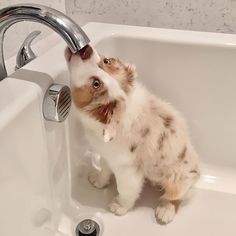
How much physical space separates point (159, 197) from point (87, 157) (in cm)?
30

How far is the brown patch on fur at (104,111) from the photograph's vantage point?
0.95 m

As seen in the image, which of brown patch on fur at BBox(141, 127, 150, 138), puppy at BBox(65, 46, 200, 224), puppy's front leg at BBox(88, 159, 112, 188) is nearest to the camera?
puppy at BBox(65, 46, 200, 224)

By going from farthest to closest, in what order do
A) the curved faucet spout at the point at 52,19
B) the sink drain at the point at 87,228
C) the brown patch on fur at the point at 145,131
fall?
the sink drain at the point at 87,228, the brown patch on fur at the point at 145,131, the curved faucet spout at the point at 52,19

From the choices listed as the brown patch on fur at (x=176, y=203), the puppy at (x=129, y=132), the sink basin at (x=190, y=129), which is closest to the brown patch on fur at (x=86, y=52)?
the puppy at (x=129, y=132)

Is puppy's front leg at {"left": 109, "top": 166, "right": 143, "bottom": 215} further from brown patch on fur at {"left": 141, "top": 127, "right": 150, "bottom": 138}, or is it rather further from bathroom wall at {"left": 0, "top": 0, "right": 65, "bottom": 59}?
bathroom wall at {"left": 0, "top": 0, "right": 65, "bottom": 59}

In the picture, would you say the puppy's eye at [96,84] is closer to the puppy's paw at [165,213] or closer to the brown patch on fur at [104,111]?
the brown patch on fur at [104,111]

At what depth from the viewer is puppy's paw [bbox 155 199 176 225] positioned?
1216 millimetres

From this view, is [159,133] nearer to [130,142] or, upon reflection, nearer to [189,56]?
[130,142]

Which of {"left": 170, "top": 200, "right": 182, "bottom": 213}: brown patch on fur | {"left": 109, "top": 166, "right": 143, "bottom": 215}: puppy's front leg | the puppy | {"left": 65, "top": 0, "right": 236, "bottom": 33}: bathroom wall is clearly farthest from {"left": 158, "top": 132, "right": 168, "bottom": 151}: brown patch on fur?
{"left": 65, "top": 0, "right": 236, "bottom": 33}: bathroom wall

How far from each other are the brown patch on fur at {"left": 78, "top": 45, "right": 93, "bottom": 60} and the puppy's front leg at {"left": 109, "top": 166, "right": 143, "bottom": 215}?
37 centimetres

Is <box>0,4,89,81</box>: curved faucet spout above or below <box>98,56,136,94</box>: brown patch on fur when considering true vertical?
above

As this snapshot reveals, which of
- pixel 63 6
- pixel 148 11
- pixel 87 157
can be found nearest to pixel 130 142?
pixel 87 157

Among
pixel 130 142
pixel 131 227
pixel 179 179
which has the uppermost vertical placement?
pixel 130 142

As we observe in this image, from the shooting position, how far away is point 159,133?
1087mm
